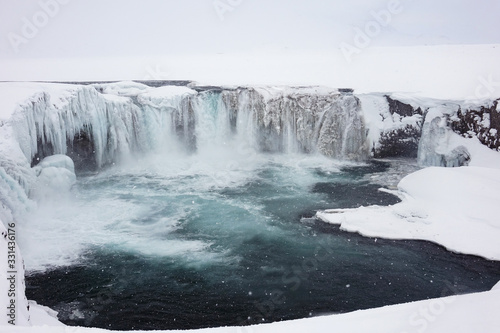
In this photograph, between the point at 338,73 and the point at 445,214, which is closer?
the point at 445,214

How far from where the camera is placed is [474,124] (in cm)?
1396

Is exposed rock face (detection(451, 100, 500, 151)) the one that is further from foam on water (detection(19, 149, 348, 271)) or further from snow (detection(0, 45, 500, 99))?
foam on water (detection(19, 149, 348, 271))

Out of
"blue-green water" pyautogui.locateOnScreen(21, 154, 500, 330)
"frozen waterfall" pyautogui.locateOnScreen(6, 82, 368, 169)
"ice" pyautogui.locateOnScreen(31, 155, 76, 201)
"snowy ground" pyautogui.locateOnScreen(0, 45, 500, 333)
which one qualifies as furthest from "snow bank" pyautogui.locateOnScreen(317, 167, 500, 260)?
"ice" pyautogui.locateOnScreen(31, 155, 76, 201)

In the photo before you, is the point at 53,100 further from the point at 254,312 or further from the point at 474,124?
the point at 474,124

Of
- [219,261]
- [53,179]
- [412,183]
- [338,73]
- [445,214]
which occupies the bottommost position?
[219,261]

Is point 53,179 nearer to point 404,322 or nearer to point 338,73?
point 404,322

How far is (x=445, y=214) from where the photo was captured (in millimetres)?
9812

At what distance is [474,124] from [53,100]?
49.1 feet

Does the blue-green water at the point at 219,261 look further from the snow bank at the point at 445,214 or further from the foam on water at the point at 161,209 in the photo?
the snow bank at the point at 445,214

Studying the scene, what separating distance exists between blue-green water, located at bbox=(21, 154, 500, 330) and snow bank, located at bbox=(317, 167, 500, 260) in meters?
0.37

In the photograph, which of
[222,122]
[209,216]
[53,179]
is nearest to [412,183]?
[209,216]

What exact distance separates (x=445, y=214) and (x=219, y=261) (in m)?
5.96

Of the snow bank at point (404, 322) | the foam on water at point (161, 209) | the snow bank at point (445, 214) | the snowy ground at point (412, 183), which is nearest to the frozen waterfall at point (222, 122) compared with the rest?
the foam on water at point (161, 209)

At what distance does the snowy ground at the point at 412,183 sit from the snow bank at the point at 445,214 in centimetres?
2
